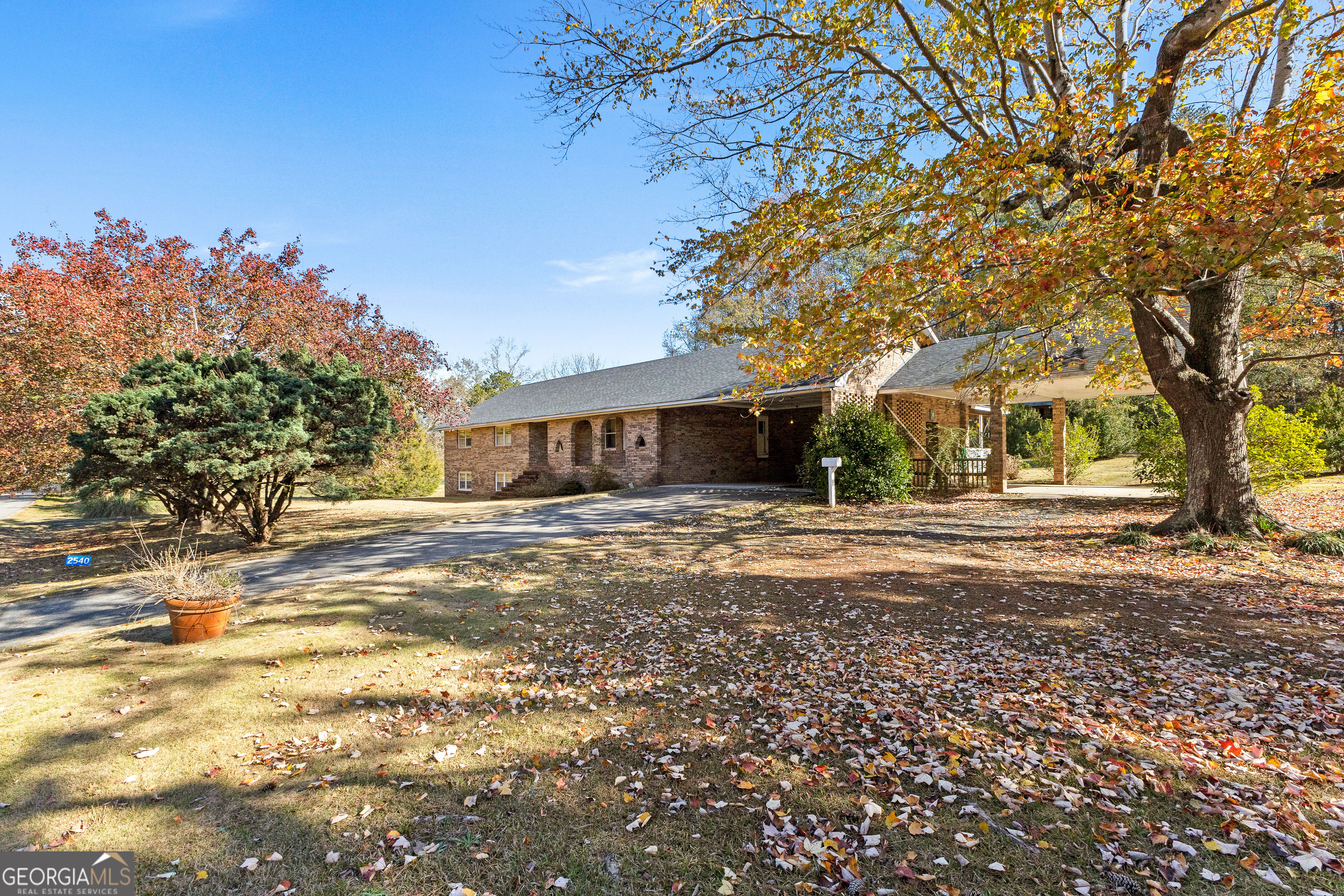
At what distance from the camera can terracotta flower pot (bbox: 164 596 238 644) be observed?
523 cm

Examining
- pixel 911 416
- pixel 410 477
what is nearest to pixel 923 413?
pixel 911 416

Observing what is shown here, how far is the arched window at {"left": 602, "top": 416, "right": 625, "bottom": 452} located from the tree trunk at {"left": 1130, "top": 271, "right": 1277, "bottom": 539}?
15.6m

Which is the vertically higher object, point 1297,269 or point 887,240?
point 887,240

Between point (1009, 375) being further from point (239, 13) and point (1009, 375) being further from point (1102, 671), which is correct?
point (239, 13)

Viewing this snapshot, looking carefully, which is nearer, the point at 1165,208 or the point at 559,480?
the point at 1165,208

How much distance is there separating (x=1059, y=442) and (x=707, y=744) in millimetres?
19548

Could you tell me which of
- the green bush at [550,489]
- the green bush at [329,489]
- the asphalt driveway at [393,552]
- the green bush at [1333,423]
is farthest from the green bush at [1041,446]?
the green bush at [329,489]

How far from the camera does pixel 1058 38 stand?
824 cm

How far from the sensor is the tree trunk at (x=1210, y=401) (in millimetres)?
8953

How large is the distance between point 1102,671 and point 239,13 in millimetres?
13435

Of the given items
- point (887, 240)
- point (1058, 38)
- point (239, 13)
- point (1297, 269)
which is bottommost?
point (1297, 269)

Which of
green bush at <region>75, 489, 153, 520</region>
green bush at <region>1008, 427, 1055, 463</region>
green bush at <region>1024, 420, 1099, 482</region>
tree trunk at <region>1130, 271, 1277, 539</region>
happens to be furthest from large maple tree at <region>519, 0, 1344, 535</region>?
green bush at <region>75, 489, 153, 520</region>

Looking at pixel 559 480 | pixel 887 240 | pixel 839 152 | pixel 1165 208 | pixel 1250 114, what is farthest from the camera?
pixel 559 480

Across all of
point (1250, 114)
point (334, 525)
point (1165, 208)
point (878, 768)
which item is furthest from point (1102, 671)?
point (334, 525)
